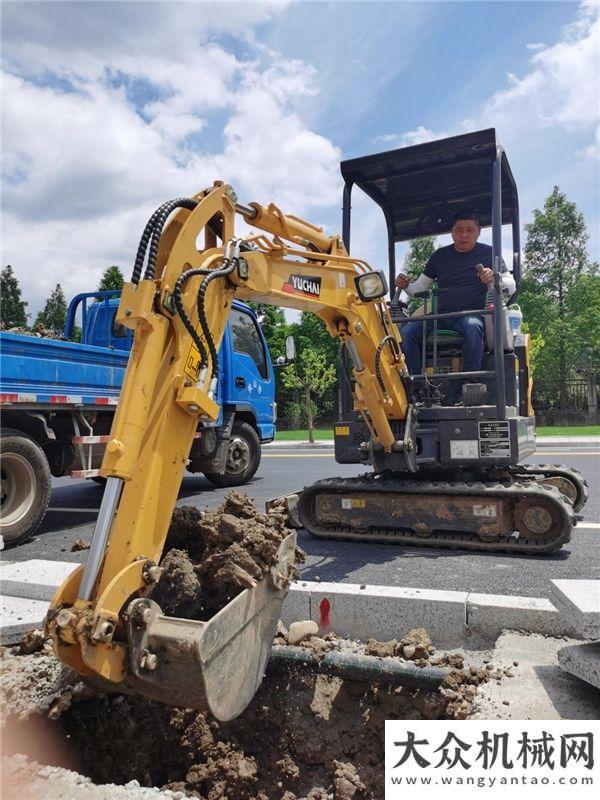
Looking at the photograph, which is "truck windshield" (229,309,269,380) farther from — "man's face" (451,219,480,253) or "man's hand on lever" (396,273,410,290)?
"man's face" (451,219,480,253)

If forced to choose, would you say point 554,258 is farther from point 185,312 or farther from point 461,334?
point 185,312

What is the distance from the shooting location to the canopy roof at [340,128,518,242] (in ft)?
18.5

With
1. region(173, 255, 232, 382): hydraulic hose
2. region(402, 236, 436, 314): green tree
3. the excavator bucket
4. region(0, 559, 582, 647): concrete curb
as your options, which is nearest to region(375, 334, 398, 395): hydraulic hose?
region(0, 559, 582, 647): concrete curb

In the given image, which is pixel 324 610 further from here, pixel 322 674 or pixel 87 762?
pixel 87 762

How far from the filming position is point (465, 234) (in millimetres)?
5988

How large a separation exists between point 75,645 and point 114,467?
71 cm

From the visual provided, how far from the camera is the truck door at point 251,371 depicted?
9.16m

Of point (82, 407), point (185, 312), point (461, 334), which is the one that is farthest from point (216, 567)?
point (82, 407)

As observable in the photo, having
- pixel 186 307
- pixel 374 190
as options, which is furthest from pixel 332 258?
pixel 374 190

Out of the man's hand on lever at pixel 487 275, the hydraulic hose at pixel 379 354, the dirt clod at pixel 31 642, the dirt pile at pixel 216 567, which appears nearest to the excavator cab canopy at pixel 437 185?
the man's hand on lever at pixel 487 275

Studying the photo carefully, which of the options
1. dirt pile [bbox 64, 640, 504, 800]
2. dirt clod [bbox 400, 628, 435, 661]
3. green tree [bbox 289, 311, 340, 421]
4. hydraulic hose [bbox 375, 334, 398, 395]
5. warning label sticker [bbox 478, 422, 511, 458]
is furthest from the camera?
green tree [bbox 289, 311, 340, 421]

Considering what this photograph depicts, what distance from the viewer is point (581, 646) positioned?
2803mm

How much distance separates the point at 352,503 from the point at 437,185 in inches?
140

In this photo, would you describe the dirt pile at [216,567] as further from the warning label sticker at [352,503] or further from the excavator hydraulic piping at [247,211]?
the warning label sticker at [352,503]
